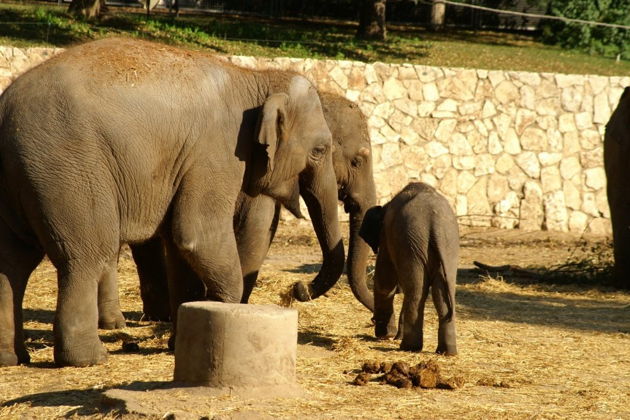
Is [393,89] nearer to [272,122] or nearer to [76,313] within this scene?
[272,122]

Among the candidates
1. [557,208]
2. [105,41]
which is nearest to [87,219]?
[105,41]

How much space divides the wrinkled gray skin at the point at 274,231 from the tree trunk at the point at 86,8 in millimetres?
13441

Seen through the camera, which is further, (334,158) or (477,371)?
(334,158)

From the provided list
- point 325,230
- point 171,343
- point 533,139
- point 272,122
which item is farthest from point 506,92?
point 171,343

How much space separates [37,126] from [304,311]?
12.3ft

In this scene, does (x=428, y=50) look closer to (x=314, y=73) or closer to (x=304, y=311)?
(x=314, y=73)

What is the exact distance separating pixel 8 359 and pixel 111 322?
194 cm

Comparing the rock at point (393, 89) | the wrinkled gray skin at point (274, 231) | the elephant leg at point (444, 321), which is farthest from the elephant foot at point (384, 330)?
the rock at point (393, 89)

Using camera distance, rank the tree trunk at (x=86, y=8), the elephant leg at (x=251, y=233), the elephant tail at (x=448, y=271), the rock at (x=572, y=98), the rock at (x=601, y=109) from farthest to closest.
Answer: the tree trunk at (x=86, y=8) → the rock at (x=601, y=109) → the rock at (x=572, y=98) → the elephant leg at (x=251, y=233) → the elephant tail at (x=448, y=271)

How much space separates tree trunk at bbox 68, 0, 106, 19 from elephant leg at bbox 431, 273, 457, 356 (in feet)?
52.4

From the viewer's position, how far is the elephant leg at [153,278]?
9469mm

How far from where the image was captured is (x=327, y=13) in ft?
108

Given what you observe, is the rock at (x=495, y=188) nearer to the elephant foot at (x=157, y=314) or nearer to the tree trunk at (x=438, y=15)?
the elephant foot at (x=157, y=314)

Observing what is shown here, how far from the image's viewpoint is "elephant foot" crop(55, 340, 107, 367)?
7.25 m
